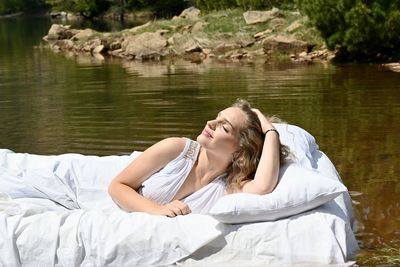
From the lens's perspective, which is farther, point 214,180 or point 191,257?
point 214,180

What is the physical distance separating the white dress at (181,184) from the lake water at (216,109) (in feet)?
3.04

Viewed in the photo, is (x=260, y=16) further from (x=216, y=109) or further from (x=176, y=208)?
(x=176, y=208)

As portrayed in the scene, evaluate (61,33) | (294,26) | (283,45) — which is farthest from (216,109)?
(61,33)

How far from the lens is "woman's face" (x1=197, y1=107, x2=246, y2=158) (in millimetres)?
3613

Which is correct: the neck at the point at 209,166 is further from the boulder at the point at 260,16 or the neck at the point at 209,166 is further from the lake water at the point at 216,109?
the boulder at the point at 260,16

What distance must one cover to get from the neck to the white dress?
0.04m

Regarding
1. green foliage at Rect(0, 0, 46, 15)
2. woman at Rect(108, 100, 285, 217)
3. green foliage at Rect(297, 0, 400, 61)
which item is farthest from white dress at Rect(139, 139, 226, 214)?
green foliage at Rect(0, 0, 46, 15)

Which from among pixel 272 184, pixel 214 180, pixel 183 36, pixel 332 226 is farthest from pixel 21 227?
pixel 183 36

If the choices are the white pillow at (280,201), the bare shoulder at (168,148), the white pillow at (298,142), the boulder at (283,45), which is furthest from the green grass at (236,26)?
the white pillow at (280,201)

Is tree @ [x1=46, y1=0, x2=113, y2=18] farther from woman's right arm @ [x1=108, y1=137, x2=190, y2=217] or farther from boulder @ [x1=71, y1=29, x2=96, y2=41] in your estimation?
woman's right arm @ [x1=108, y1=137, x2=190, y2=217]

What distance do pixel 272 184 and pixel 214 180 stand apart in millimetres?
404

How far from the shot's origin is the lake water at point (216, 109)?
18.1 feet

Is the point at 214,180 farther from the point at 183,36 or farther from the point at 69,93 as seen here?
the point at 183,36

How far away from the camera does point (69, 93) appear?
1218cm
